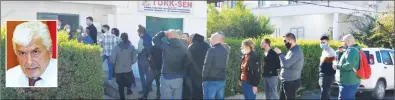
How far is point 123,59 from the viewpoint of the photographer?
10.0 metres

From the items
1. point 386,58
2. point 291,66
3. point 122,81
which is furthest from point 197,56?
point 386,58

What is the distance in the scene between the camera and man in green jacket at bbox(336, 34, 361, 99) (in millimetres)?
8289

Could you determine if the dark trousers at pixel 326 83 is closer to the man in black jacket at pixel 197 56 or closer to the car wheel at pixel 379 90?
the man in black jacket at pixel 197 56

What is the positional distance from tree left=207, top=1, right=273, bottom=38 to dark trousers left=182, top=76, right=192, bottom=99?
463 inches

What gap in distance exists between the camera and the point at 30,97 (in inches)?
327

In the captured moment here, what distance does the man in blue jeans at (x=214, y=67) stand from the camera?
860 centimetres

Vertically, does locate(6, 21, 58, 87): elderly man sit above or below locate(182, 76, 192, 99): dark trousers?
above

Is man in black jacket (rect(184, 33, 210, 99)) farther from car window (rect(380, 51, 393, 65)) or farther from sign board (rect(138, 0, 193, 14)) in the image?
sign board (rect(138, 0, 193, 14))

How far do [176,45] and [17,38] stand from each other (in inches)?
192

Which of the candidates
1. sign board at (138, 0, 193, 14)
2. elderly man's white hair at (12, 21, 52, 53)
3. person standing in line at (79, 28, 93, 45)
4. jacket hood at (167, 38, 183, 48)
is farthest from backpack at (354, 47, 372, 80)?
sign board at (138, 0, 193, 14)

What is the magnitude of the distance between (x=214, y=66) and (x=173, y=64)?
0.95 m

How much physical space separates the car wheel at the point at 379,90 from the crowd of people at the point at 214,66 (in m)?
3.02

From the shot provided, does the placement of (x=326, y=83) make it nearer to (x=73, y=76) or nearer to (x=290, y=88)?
(x=290, y=88)

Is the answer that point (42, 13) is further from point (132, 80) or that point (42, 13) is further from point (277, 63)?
point (277, 63)
